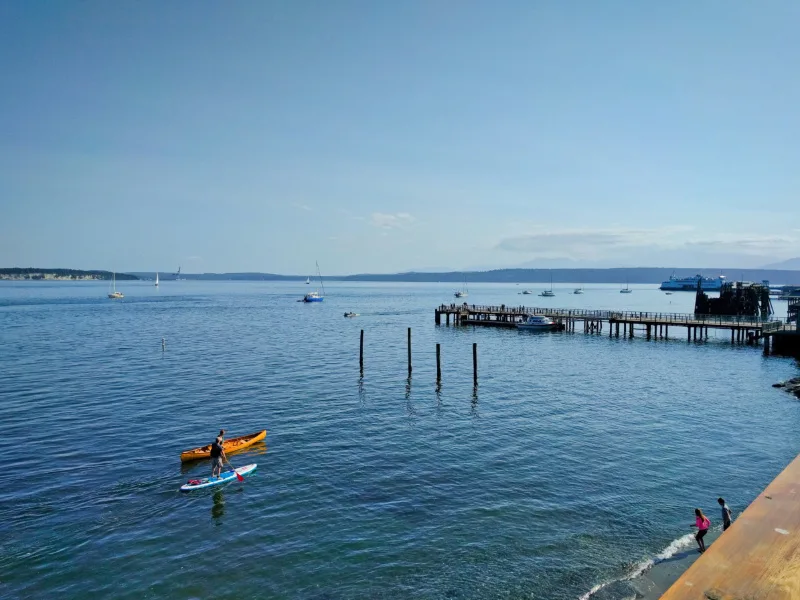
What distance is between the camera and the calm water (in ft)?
63.6

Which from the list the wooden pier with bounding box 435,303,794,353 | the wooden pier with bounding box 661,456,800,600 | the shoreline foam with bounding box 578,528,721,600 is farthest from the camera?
the wooden pier with bounding box 435,303,794,353

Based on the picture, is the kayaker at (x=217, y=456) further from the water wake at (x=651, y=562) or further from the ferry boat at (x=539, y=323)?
the ferry boat at (x=539, y=323)

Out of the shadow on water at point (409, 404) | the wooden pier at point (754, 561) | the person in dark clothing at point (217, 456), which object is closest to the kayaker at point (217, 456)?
the person in dark clothing at point (217, 456)

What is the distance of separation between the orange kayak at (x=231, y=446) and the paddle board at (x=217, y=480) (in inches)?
81.7

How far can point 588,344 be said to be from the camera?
Result: 8006cm

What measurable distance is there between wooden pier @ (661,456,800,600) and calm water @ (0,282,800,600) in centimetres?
407

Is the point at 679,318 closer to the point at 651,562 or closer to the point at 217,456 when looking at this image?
the point at 651,562

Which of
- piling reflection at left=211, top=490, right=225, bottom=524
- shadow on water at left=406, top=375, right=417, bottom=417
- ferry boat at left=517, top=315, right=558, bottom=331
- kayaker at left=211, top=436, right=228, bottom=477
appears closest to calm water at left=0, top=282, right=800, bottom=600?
piling reflection at left=211, top=490, right=225, bottom=524

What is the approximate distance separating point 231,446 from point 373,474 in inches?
358

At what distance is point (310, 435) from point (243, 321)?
8775cm

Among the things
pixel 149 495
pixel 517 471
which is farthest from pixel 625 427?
pixel 149 495

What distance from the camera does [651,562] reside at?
1961cm

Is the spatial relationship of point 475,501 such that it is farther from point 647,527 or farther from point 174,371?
point 174,371

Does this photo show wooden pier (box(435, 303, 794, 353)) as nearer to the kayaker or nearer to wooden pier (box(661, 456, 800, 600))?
wooden pier (box(661, 456, 800, 600))
